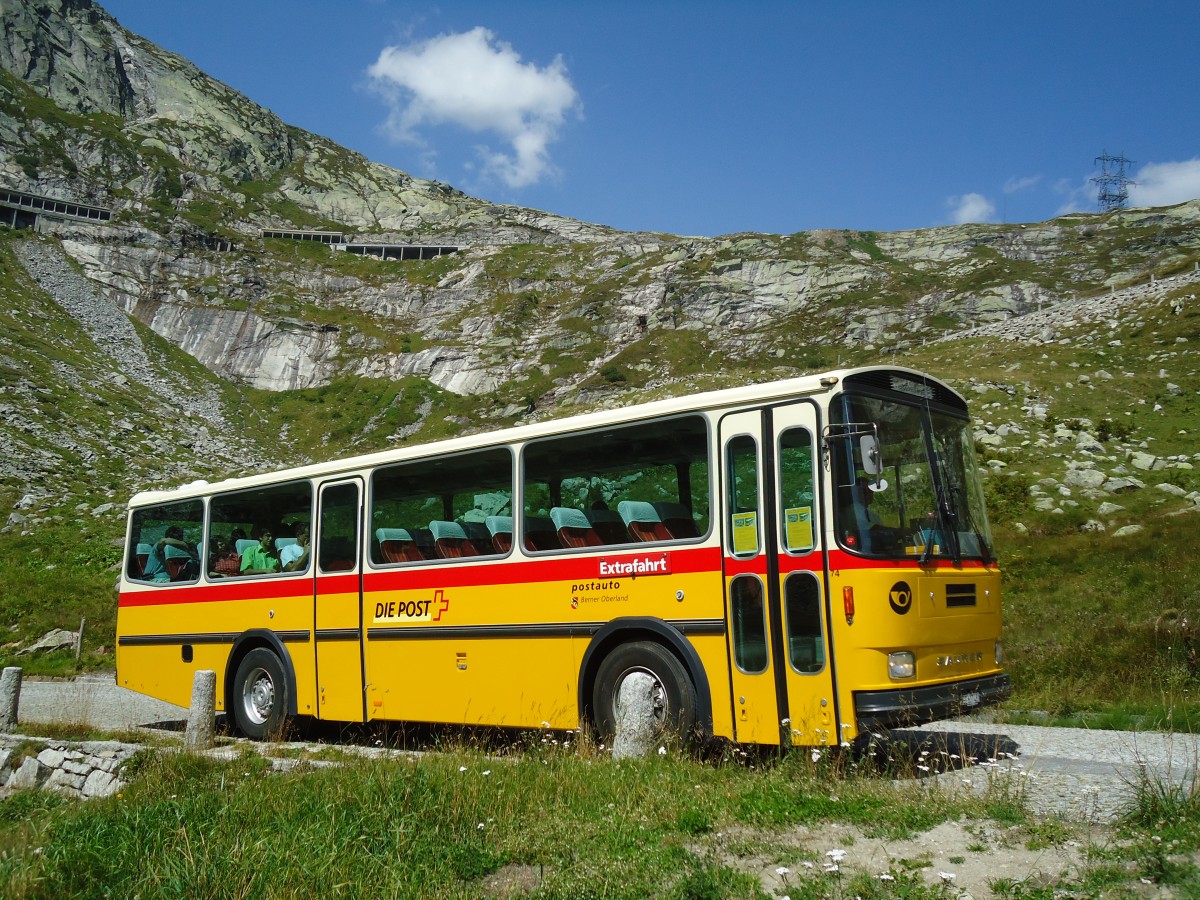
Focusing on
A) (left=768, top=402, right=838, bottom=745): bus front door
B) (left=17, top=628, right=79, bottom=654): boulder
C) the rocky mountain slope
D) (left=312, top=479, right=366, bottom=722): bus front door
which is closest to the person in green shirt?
(left=312, top=479, right=366, bottom=722): bus front door

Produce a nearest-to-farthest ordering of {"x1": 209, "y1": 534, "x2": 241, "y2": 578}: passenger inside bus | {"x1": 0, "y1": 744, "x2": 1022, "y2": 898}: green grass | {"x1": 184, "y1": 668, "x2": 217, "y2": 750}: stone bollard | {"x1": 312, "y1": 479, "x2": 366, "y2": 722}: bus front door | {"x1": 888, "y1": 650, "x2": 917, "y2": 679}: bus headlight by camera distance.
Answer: {"x1": 0, "y1": 744, "x2": 1022, "y2": 898}: green grass < {"x1": 888, "y1": 650, "x2": 917, "y2": 679}: bus headlight < {"x1": 184, "y1": 668, "x2": 217, "y2": 750}: stone bollard < {"x1": 312, "y1": 479, "x2": 366, "y2": 722}: bus front door < {"x1": 209, "y1": 534, "x2": 241, "y2": 578}: passenger inside bus

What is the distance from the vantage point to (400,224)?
172m

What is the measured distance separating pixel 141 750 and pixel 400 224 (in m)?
170

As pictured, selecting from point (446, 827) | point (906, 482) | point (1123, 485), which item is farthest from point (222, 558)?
point (1123, 485)

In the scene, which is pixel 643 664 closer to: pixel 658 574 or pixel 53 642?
pixel 658 574

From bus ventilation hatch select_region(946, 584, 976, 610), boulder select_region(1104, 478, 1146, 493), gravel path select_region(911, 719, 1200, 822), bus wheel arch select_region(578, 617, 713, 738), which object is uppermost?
boulder select_region(1104, 478, 1146, 493)

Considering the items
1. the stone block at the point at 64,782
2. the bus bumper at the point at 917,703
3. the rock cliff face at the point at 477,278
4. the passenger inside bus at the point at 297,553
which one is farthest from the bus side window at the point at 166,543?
the rock cliff face at the point at 477,278

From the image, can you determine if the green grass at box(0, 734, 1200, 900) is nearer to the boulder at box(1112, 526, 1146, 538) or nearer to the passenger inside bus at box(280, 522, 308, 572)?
the passenger inside bus at box(280, 522, 308, 572)

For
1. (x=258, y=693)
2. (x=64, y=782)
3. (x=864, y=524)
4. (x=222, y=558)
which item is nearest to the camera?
(x=864, y=524)

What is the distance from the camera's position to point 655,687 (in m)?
9.05

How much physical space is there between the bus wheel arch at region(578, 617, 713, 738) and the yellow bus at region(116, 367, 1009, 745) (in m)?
0.02

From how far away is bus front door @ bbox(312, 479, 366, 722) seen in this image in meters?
12.1

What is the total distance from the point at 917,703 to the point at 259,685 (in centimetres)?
933

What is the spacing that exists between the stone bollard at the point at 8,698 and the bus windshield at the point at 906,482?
1194 cm
